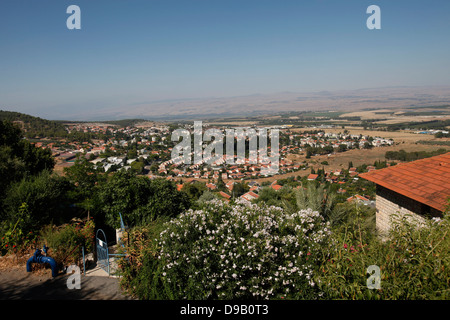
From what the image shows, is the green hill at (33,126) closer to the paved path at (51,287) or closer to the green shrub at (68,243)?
the green shrub at (68,243)

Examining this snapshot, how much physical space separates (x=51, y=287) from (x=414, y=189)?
283 inches

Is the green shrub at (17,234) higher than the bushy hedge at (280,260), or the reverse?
the bushy hedge at (280,260)

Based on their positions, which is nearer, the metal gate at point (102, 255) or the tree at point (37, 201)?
the metal gate at point (102, 255)

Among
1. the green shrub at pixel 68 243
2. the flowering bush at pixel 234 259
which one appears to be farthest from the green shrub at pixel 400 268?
the green shrub at pixel 68 243

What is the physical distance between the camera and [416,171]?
21.8ft

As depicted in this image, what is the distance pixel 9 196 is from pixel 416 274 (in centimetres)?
803

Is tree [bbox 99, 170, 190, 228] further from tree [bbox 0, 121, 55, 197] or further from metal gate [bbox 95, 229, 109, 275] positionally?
tree [bbox 0, 121, 55, 197]

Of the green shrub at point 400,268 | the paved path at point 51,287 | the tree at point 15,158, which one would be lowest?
the paved path at point 51,287

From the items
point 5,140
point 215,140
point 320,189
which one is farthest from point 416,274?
point 215,140

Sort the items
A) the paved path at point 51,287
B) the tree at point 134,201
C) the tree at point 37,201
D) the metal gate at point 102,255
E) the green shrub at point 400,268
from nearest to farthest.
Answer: the green shrub at point 400,268 → the paved path at point 51,287 → the metal gate at point 102,255 → the tree at point 37,201 → the tree at point 134,201

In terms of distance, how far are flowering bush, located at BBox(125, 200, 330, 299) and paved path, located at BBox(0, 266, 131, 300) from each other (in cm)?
110

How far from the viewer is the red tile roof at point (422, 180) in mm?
5449

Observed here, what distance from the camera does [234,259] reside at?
11.4 ft
